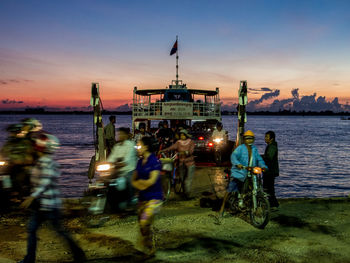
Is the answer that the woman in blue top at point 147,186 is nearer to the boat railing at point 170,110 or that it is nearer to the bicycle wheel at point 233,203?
the bicycle wheel at point 233,203

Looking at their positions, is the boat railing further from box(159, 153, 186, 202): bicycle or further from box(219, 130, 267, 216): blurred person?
box(219, 130, 267, 216): blurred person

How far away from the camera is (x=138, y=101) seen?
18.3 metres

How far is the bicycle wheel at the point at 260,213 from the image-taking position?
18.8ft

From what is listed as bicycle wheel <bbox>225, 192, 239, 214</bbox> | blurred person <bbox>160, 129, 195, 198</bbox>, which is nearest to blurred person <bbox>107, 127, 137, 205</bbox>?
bicycle wheel <bbox>225, 192, 239, 214</bbox>

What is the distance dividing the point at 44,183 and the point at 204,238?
2849mm

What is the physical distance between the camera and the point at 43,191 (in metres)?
3.92

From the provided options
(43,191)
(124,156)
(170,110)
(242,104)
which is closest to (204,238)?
(124,156)

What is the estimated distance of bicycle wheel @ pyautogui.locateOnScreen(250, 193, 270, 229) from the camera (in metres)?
5.73

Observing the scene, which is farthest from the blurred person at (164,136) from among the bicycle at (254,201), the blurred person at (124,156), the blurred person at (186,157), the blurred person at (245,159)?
the blurred person at (124,156)

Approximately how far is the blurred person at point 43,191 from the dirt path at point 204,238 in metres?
0.86

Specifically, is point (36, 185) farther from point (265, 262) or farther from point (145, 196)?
point (265, 262)

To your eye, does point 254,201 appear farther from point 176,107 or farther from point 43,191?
point 176,107

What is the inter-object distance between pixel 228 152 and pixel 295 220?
10616 mm

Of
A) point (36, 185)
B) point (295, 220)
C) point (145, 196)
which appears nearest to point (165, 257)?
point (145, 196)
